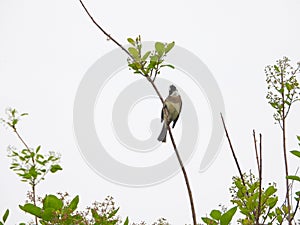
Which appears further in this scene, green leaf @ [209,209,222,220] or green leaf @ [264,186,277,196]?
green leaf @ [264,186,277,196]

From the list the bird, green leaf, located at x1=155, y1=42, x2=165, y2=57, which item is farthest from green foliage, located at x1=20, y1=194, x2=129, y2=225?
the bird

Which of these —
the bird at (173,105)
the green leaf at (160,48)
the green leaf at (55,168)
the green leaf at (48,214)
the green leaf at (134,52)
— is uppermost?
the bird at (173,105)

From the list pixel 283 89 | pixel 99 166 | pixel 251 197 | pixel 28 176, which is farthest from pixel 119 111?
pixel 251 197

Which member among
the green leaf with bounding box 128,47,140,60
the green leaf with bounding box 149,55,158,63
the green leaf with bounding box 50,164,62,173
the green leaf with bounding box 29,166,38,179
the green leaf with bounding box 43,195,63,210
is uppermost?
the green leaf with bounding box 128,47,140,60

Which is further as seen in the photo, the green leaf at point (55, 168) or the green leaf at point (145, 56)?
the green leaf at point (55, 168)

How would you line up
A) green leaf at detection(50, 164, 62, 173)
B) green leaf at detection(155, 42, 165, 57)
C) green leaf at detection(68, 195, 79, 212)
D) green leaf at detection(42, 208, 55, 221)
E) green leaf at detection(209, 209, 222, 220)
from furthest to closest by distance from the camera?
green leaf at detection(50, 164, 62, 173) < green leaf at detection(155, 42, 165, 57) < green leaf at detection(209, 209, 222, 220) < green leaf at detection(68, 195, 79, 212) < green leaf at detection(42, 208, 55, 221)

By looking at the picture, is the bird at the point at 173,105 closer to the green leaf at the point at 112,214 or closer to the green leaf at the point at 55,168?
the green leaf at the point at 55,168

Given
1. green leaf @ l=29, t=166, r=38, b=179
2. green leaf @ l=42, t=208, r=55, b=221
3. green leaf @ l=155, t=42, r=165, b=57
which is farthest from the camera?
green leaf @ l=29, t=166, r=38, b=179

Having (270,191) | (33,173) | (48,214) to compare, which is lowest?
(48,214)

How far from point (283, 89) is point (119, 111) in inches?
92.0

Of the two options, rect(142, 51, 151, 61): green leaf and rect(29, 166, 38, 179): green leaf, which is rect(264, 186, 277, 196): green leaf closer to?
rect(142, 51, 151, 61): green leaf

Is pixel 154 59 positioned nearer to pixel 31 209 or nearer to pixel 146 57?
pixel 146 57

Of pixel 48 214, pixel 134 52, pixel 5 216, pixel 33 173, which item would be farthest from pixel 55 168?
pixel 48 214

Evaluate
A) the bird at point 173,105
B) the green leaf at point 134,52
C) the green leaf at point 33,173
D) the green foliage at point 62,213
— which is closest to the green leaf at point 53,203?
the green foliage at point 62,213
